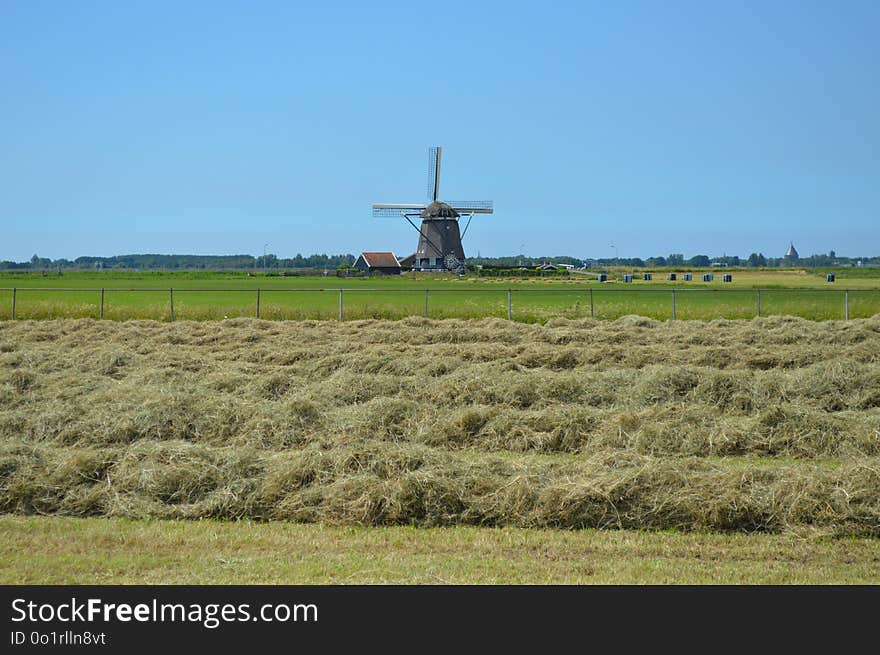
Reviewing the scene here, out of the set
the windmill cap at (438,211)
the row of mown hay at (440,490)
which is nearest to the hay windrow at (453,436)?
the row of mown hay at (440,490)

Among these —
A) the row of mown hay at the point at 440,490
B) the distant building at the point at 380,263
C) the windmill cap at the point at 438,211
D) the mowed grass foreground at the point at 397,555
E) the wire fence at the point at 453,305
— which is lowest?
the mowed grass foreground at the point at 397,555

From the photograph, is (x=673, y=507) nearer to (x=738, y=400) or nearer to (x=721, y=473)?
(x=721, y=473)

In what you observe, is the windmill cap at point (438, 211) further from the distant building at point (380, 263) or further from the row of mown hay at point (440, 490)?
the row of mown hay at point (440, 490)

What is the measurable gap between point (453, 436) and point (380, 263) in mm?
95632

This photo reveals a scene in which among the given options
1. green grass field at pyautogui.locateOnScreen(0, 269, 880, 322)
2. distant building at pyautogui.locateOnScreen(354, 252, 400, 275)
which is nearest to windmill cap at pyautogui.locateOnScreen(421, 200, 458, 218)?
distant building at pyautogui.locateOnScreen(354, 252, 400, 275)

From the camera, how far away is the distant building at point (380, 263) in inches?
4158

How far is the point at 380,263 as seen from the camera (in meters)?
106

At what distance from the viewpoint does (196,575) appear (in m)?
6.44

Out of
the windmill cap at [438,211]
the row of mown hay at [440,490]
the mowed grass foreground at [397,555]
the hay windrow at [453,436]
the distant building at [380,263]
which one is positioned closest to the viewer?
the mowed grass foreground at [397,555]

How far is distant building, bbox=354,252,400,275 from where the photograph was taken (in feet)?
347

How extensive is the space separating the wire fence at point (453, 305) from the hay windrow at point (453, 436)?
453 inches

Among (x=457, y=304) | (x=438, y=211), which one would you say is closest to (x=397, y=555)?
(x=457, y=304)

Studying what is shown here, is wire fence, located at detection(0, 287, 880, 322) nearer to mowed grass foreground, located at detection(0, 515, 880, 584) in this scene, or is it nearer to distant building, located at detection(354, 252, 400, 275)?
mowed grass foreground, located at detection(0, 515, 880, 584)

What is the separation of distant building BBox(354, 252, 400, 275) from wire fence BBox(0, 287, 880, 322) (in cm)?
4941
